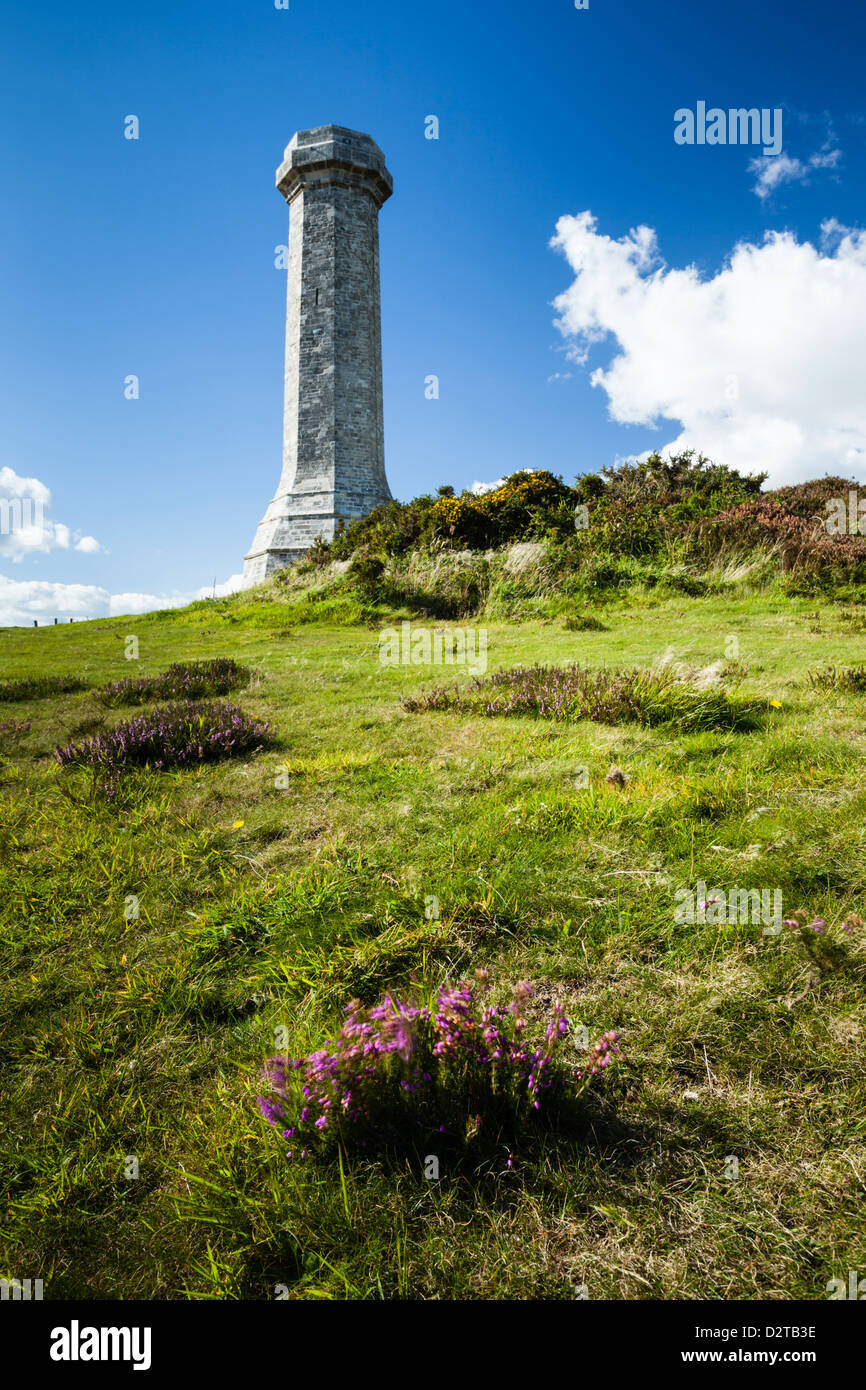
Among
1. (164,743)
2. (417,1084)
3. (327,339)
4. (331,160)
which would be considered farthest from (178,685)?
(331,160)

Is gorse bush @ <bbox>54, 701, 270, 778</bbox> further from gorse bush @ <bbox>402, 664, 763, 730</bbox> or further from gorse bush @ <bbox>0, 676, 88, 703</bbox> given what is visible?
gorse bush @ <bbox>0, 676, 88, 703</bbox>

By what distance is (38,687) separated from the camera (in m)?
9.15

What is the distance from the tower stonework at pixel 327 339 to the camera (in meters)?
28.7

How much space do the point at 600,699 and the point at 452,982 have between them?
3926 mm

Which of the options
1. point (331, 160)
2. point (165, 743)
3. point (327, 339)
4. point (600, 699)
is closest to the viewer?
point (165, 743)

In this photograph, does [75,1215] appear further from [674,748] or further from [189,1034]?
[674,748]

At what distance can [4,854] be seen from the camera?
3.92 meters

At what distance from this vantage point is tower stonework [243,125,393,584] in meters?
28.7

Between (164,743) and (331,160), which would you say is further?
(331,160)

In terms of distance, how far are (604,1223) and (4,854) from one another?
12.9 ft

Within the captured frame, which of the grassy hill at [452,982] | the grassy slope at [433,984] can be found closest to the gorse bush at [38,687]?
the grassy hill at [452,982]

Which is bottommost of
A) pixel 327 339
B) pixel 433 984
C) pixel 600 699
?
pixel 433 984

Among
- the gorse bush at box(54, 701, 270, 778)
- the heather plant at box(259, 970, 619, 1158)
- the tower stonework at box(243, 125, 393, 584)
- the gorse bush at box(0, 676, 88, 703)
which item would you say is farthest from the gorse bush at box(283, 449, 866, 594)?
the heather plant at box(259, 970, 619, 1158)

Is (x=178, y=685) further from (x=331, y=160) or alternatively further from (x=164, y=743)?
(x=331, y=160)
